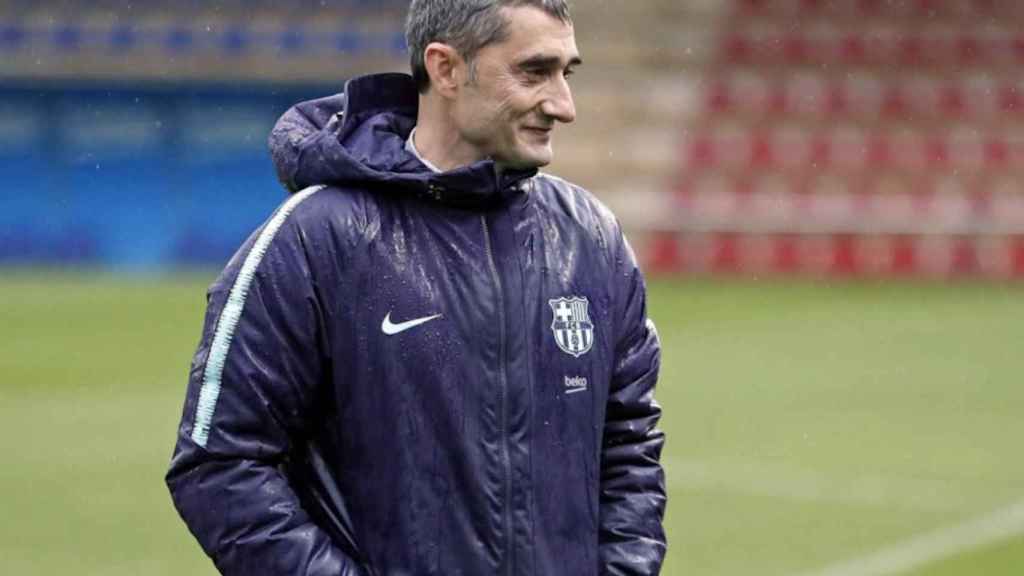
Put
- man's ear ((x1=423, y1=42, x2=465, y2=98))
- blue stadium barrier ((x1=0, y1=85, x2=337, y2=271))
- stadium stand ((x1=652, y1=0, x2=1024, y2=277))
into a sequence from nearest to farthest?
man's ear ((x1=423, y1=42, x2=465, y2=98))
stadium stand ((x1=652, y1=0, x2=1024, y2=277))
blue stadium barrier ((x1=0, y1=85, x2=337, y2=271))

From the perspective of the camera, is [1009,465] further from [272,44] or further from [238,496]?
[272,44]

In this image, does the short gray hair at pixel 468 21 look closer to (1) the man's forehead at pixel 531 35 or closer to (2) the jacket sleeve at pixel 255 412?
(1) the man's forehead at pixel 531 35

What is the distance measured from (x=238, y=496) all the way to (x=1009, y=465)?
26.7 feet

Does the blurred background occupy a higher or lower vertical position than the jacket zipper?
lower

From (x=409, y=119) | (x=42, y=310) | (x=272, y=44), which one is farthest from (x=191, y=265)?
(x=409, y=119)

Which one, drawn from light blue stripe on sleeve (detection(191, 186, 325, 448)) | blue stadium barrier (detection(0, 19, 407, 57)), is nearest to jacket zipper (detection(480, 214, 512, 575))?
light blue stripe on sleeve (detection(191, 186, 325, 448))

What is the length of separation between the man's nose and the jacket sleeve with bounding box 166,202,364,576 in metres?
0.45

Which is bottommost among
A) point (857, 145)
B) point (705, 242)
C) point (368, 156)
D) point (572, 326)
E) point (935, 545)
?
point (705, 242)

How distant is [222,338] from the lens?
3.09 meters

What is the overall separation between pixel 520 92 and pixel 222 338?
61 cm

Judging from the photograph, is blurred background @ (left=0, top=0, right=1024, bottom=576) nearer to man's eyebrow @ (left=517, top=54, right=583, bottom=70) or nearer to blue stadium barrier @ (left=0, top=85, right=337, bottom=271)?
blue stadium barrier @ (left=0, top=85, right=337, bottom=271)

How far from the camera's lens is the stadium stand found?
21422 millimetres

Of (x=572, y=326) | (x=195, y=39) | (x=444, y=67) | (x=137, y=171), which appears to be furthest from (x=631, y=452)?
(x=195, y=39)

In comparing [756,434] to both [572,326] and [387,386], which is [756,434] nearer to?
[572,326]
